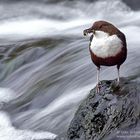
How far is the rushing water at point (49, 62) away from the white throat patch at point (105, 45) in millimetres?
1863

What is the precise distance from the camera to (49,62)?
26.0ft

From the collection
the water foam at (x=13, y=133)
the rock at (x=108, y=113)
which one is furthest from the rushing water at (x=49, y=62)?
the rock at (x=108, y=113)

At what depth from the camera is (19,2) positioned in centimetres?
1266

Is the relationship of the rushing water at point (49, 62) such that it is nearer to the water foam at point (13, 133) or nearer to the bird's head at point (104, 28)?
the water foam at point (13, 133)

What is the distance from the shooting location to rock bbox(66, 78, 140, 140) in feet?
12.6

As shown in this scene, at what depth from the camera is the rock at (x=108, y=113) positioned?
3.83 m

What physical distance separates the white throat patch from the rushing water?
1863 mm

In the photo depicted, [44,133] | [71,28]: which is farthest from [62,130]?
[71,28]

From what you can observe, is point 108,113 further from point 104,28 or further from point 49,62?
point 49,62

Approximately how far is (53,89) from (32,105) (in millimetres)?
373

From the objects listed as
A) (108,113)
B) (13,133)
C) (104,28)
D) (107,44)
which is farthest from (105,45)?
(13,133)

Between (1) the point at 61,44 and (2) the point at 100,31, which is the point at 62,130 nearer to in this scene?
(2) the point at 100,31

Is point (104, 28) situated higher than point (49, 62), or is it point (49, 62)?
point (104, 28)

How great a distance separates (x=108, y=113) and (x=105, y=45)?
1.65 feet
